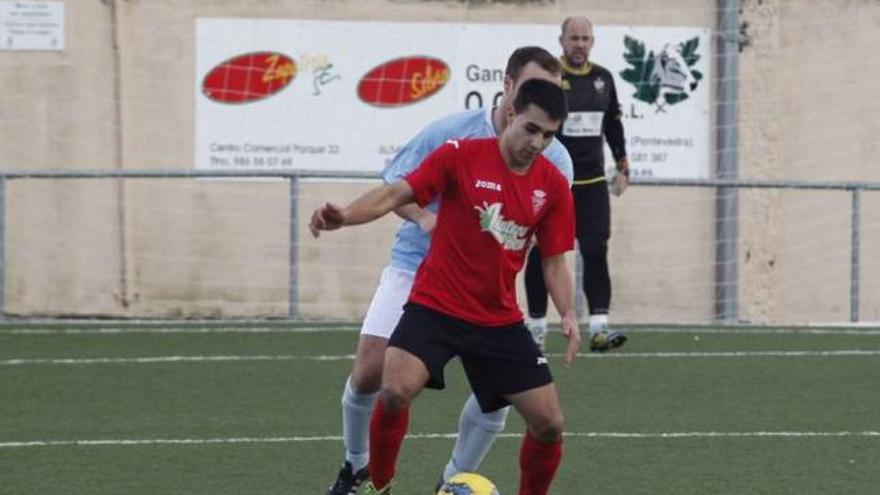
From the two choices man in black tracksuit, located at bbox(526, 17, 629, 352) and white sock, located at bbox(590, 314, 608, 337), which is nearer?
man in black tracksuit, located at bbox(526, 17, 629, 352)

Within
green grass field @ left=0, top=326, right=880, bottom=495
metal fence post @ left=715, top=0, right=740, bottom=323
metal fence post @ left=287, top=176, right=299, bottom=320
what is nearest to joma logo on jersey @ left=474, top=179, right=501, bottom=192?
green grass field @ left=0, top=326, right=880, bottom=495

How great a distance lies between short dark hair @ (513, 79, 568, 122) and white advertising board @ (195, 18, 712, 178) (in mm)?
9897

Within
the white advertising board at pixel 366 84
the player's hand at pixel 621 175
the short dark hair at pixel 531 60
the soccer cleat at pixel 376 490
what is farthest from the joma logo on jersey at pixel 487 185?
the white advertising board at pixel 366 84

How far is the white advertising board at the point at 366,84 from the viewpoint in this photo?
17.9 meters

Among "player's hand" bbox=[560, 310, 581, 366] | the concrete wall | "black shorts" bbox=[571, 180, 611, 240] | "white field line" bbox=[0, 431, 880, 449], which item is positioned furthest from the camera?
the concrete wall

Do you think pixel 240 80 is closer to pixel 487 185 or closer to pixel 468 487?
pixel 487 185

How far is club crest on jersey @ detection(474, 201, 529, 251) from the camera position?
8.05 meters

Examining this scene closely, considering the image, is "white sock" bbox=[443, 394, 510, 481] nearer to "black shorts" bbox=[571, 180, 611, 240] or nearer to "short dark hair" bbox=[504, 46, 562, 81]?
"short dark hair" bbox=[504, 46, 562, 81]

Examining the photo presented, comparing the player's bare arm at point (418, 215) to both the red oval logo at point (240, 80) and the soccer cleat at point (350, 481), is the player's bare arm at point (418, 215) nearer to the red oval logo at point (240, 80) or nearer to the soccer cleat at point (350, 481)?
the soccer cleat at point (350, 481)

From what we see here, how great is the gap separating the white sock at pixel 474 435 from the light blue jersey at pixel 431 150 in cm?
65

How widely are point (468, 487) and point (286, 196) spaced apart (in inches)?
411

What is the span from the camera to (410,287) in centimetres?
893

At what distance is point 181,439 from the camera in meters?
10.9

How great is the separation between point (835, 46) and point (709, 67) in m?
1.19
